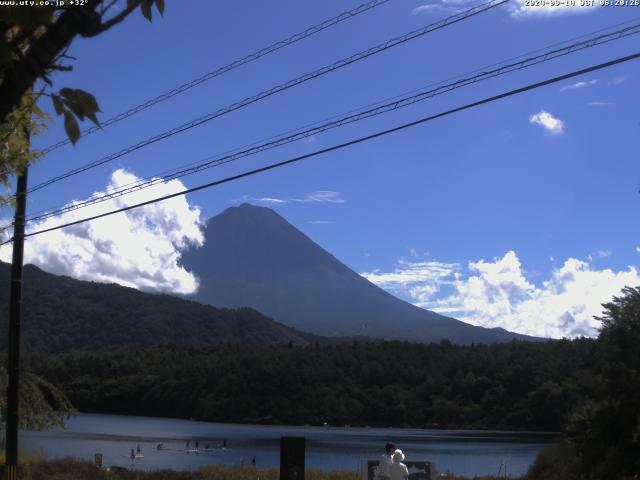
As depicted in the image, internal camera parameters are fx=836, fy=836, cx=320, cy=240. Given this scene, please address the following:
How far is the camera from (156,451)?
237 ft

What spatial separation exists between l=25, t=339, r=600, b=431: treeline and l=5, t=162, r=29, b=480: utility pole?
275ft

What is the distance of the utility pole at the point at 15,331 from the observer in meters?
15.8

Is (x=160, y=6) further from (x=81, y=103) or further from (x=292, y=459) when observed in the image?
(x=292, y=459)

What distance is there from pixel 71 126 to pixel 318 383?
370ft

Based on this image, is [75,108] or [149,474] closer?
[75,108]

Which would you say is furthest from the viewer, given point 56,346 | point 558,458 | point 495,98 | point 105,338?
point 105,338

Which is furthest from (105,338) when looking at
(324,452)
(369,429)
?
(324,452)

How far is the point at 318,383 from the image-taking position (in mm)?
114500

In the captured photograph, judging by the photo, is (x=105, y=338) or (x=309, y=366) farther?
(x=105, y=338)

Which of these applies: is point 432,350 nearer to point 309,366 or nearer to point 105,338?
point 309,366

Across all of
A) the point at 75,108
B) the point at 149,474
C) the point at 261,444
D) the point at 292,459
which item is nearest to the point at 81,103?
the point at 75,108

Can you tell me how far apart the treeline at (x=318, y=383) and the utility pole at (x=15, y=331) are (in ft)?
275

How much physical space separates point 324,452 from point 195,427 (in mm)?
47840
